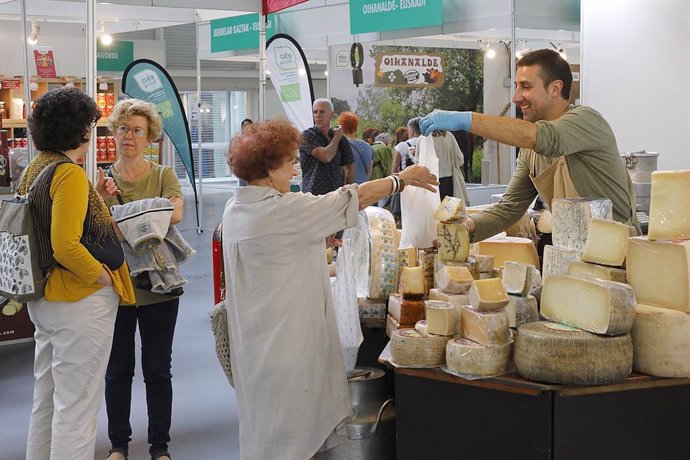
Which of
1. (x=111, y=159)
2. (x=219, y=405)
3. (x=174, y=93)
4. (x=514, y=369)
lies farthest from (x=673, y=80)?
(x=111, y=159)

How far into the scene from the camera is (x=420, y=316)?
112 inches

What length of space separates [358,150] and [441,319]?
18.0ft

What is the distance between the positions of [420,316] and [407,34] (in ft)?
22.1

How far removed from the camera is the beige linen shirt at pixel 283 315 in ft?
8.59

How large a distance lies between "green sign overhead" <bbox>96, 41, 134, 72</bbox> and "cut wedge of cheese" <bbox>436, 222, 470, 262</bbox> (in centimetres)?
1302

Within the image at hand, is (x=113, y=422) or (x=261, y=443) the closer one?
(x=261, y=443)

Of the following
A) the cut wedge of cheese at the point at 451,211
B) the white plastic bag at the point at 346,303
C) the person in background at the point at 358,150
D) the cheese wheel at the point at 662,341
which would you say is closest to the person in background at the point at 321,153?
the person in background at the point at 358,150

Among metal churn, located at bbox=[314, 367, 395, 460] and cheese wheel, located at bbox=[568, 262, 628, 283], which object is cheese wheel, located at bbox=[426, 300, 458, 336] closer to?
cheese wheel, located at bbox=[568, 262, 628, 283]

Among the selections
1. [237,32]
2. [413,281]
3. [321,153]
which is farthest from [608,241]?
[237,32]

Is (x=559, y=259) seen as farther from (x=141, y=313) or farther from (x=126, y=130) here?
(x=126, y=130)

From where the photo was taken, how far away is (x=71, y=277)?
290 centimetres

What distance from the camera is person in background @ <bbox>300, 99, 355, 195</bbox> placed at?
7125 millimetres

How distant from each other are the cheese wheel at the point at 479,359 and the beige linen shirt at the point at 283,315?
1.71ft

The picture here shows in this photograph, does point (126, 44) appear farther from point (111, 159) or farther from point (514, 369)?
point (514, 369)
